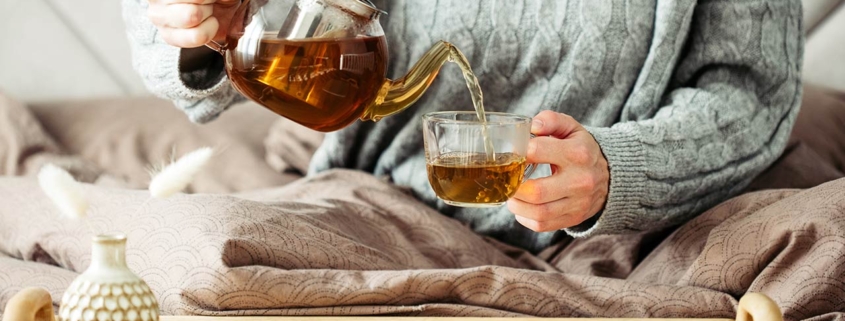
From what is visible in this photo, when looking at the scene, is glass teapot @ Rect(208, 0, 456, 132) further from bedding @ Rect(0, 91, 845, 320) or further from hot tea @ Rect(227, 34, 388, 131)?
bedding @ Rect(0, 91, 845, 320)

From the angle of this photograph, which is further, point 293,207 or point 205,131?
point 205,131

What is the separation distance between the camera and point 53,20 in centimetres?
213

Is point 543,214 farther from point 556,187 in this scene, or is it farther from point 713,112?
point 713,112

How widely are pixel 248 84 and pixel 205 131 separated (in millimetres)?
1016

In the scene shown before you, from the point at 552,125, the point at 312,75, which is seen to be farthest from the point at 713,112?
the point at 312,75

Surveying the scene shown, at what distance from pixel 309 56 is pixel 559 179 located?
13.0 inches

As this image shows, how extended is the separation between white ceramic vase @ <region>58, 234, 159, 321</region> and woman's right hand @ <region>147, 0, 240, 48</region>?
8.1 inches

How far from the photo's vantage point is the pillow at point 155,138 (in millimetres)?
1771

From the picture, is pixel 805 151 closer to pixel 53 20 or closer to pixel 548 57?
pixel 548 57

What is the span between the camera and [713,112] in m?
1.31

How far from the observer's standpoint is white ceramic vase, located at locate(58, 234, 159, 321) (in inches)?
29.2

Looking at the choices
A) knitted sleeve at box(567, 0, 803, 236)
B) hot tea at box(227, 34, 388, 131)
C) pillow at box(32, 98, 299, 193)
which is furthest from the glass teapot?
pillow at box(32, 98, 299, 193)

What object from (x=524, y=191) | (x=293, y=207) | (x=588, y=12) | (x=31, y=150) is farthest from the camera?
(x=31, y=150)

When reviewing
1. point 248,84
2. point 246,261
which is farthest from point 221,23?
point 246,261
